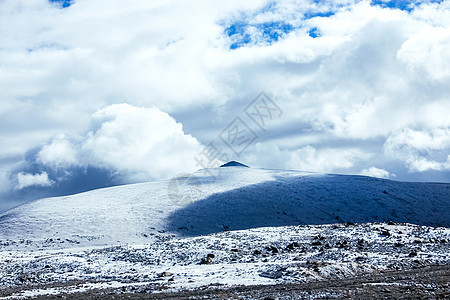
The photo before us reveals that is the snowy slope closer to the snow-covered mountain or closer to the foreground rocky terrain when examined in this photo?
the snow-covered mountain

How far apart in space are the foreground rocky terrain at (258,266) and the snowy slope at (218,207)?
737 centimetres

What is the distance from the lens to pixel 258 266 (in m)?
23.0

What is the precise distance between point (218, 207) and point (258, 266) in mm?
27520

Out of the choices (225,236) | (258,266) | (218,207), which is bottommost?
(258,266)

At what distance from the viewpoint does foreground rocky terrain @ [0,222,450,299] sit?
17.7 metres

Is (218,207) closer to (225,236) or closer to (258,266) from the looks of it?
(225,236)

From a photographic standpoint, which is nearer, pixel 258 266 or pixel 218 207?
pixel 258 266

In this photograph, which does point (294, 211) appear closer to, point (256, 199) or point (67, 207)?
point (256, 199)

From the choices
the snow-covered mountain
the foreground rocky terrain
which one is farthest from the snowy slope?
the foreground rocky terrain

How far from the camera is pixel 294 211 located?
50469mm

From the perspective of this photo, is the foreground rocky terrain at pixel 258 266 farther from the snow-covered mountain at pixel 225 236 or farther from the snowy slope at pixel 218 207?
the snowy slope at pixel 218 207

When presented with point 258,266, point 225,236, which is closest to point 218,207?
point 225,236

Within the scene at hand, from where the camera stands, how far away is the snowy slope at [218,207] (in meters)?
43.7

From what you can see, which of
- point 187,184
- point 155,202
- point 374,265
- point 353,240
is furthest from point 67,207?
point 374,265
